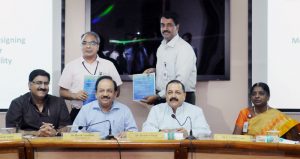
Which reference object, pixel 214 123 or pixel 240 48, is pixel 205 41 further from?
pixel 214 123

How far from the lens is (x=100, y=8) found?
179 inches

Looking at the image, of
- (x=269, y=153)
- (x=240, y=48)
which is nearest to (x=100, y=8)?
(x=240, y=48)

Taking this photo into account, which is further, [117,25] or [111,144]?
[117,25]

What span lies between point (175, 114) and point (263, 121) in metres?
0.69

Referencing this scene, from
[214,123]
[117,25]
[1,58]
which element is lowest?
[214,123]

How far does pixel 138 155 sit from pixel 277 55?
2361mm

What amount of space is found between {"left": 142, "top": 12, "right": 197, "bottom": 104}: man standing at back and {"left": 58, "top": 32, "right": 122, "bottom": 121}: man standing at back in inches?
15.7

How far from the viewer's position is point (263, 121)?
12.1ft

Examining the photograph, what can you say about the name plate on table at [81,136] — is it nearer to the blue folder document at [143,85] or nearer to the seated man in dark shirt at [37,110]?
the seated man in dark shirt at [37,110]

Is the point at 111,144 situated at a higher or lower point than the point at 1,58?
lower

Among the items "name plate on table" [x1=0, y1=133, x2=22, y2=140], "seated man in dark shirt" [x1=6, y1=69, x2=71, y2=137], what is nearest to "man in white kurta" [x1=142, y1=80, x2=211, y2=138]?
"seated man in dark shirt" [x1=6, y1=69, x2=71, y2=137]

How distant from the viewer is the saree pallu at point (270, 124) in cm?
365

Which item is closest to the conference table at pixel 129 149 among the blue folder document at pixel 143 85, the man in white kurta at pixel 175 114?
the man in white kurta at pixel 175 114

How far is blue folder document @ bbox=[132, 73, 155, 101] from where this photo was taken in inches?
161
